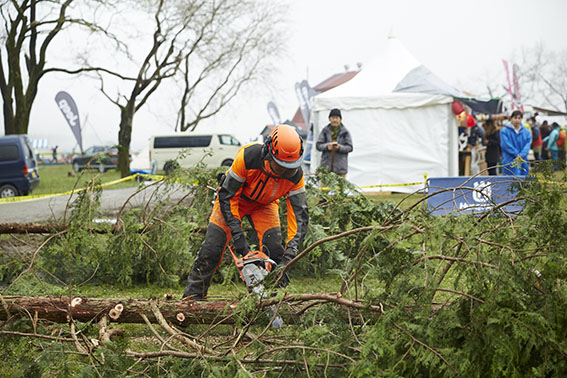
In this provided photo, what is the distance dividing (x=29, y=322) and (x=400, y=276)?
2368 millimetres

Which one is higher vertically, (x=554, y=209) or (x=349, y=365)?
(x=554, y=209)

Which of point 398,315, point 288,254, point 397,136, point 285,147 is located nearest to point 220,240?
point 288,254

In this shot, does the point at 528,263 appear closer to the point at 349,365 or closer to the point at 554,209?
the point at 554,209

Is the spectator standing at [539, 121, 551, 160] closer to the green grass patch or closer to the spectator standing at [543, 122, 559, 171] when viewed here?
the spectator standing at [543, 122, 559, 171]

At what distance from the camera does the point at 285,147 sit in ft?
12.7

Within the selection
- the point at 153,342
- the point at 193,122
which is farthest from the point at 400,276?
the point at 193,122

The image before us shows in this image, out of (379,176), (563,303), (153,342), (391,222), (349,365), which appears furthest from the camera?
(379,176)

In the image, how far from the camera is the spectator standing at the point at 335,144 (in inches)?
350

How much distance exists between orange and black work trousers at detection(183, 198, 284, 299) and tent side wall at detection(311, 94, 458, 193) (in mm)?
9600

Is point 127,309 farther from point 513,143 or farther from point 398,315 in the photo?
point 513,143

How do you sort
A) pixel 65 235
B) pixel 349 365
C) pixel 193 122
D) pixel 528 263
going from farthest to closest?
1. pixel 193 122
2. pixel 65 235
3. pixel 349 365
4. pixel 528 263

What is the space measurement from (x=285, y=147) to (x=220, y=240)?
3.42ft

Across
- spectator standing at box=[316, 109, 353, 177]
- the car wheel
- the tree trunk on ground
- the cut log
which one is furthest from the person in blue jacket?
the car wheel

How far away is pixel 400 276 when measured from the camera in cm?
259
